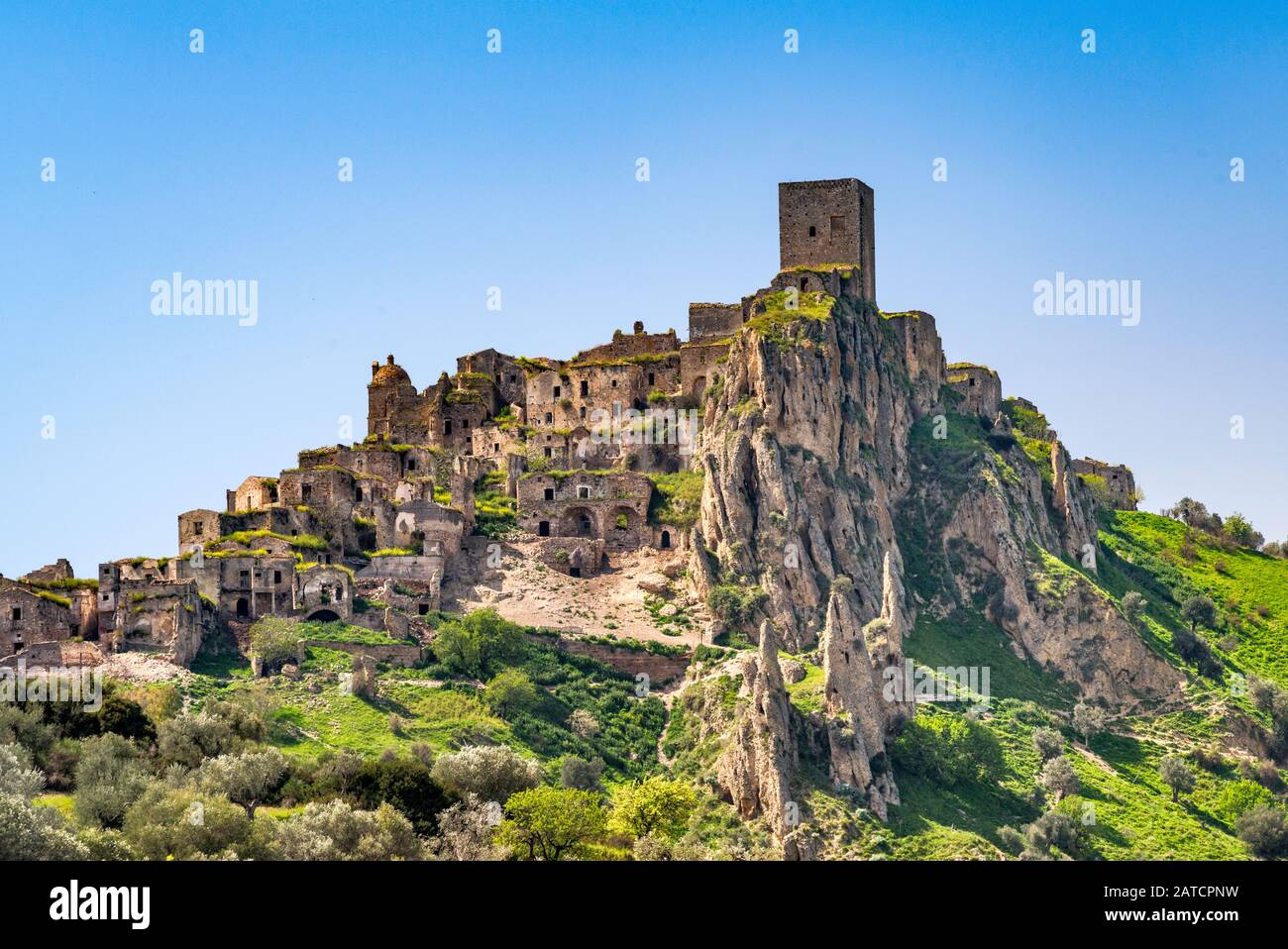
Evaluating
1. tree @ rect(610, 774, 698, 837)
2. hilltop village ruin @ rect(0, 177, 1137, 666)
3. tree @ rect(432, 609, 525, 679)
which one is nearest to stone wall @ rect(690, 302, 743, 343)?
hilltop village ruin @ rect(0, 177, 1137, 666)

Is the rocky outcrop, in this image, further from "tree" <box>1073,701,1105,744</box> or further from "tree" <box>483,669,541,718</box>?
"tree" <box>483,669,541,718</box>

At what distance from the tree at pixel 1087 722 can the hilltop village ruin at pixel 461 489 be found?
64.6ft

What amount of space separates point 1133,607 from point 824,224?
25.6m

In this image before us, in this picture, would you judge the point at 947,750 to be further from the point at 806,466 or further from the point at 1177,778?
the point at 806,466

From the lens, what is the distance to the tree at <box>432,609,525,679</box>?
84.4 meters

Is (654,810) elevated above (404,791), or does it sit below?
below

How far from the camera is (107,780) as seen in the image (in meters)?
65.3

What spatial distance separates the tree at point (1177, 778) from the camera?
88.1 meters

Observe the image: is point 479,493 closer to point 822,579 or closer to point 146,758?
point 822,579

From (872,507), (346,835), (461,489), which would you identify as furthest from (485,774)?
(872,507)

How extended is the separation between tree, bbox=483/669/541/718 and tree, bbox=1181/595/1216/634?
1608 inches

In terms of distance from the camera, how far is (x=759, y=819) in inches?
2908
